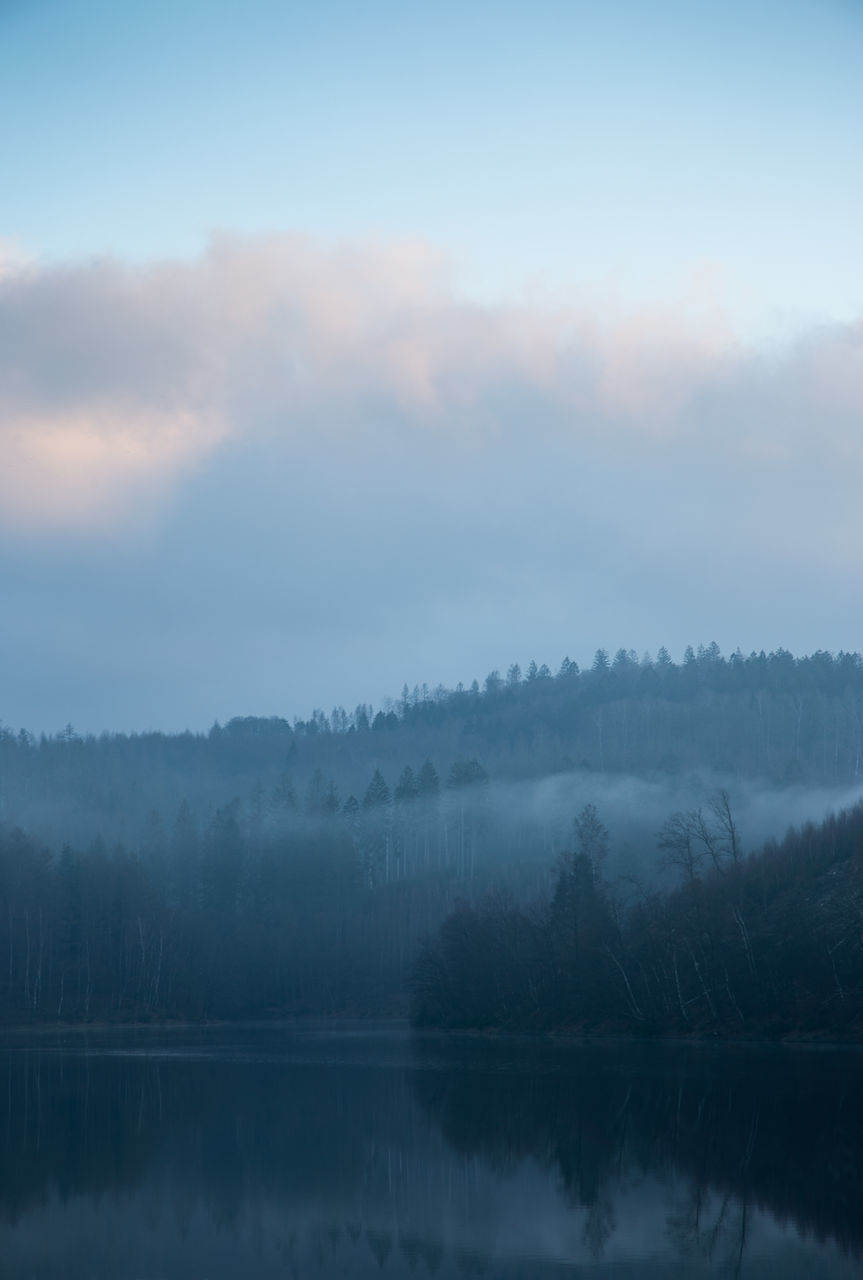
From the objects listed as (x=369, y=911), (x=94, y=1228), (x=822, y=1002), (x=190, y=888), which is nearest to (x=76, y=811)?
(x=190, y=888)

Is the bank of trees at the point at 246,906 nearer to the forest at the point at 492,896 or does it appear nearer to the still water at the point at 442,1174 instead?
the forest at the point at 492,896

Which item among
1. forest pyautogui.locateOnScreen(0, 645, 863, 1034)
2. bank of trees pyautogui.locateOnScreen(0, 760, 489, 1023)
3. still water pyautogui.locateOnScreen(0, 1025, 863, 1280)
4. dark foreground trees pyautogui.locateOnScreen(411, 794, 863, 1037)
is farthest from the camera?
bank of trees pyautogui.locateOnScreen(0, 760, 489, 1023)

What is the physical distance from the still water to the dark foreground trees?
18.6m

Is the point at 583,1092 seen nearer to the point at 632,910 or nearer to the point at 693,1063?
the point at 693,1063

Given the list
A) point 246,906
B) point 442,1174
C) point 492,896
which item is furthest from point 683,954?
point 246,906

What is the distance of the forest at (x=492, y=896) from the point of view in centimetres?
7825

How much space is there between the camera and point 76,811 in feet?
620

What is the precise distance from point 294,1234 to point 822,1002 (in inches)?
2021

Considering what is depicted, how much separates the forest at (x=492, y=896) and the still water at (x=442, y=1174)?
24.8m

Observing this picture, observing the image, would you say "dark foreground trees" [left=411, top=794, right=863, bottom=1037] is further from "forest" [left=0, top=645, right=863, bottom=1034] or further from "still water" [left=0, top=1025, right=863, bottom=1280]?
"still water" [left=0, top=1025, right=863, bottom=1280]

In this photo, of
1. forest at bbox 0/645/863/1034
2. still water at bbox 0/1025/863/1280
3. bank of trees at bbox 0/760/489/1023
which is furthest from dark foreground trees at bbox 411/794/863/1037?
bank of trees at bbox 0/760/489/1023

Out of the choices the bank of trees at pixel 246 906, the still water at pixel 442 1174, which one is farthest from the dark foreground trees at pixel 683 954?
the bank of trees at pixel 246 906

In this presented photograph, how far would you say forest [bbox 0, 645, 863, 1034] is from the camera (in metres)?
78.2

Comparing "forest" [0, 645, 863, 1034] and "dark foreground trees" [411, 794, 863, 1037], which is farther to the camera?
"forest" [0, 645, 863, 1034]
